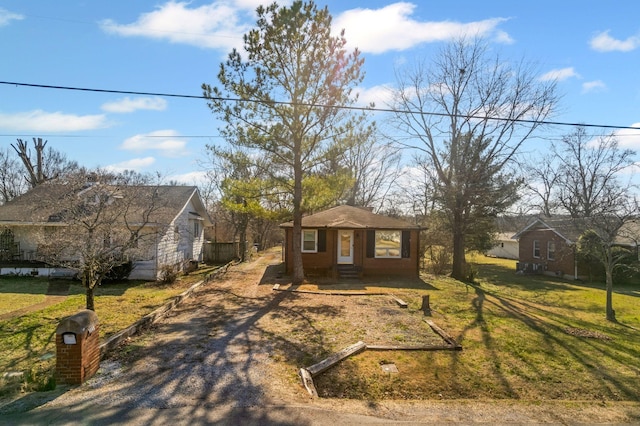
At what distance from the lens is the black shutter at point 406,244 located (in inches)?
792

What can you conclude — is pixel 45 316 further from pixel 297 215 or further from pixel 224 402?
pixel 297 215

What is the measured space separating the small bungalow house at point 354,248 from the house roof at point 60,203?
5879 mm

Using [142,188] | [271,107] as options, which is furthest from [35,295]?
[271,107]

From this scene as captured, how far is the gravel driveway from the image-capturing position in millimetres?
5117

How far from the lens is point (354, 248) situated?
19953 mm

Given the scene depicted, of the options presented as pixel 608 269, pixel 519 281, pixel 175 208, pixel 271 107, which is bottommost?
pixel 519 281

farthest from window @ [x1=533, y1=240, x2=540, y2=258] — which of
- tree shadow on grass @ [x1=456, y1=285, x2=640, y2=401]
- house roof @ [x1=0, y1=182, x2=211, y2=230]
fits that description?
house roof @ [x1=0, y1=182, x2=211, y2=230]

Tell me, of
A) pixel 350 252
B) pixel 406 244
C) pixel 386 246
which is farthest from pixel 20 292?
pixel 406 244

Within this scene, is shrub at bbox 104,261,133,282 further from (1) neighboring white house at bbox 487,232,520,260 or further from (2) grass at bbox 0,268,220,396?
(1) neighboring white house at bbox 487,232,520,260

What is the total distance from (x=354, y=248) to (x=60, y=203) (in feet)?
43.7

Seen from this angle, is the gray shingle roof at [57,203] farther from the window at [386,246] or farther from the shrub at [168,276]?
the window at [386,246]

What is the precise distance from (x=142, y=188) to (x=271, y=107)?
559 cm

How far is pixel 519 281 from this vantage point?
998 inches

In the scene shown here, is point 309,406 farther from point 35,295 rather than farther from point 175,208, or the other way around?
point 175,208
